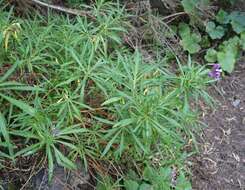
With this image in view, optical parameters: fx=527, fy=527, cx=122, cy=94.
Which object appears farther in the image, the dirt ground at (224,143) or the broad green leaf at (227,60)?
the broad green leaf at (227,60)

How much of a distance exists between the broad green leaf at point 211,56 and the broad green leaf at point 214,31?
0.51ft

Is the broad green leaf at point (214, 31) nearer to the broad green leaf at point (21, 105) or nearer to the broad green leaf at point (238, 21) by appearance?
the broad green leaf at point (238, 21)

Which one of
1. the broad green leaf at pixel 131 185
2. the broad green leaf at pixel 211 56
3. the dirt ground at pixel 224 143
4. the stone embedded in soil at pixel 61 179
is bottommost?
the dirt ground at pixel 224 143

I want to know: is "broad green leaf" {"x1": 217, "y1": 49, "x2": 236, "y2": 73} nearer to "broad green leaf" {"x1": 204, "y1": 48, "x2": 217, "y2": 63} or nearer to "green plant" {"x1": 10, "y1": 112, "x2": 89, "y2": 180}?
"broad green leaf" {"x1": 204, "y1": 48, "x2": 217, "y2": 63}


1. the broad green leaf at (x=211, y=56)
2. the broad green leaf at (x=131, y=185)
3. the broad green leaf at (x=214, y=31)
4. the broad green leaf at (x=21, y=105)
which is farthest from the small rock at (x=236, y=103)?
the broad green leaf at (x=21, y=105)

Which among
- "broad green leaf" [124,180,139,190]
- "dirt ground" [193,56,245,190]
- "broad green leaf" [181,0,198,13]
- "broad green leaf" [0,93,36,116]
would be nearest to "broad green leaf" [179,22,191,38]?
"broad green leaf" [181,0,198,13]

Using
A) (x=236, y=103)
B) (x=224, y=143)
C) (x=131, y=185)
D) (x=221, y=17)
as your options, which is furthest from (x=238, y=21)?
(x=131, y=185)

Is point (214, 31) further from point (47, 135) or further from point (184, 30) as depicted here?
point (47, 135)

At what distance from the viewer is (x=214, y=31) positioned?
434 centimetres

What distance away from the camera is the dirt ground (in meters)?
3.36

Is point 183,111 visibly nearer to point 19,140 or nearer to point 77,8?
point 19,140

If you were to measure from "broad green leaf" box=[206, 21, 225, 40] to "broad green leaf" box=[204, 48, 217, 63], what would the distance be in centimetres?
16

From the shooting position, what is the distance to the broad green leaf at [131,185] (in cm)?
281

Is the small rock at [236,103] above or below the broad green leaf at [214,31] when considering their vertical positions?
below
